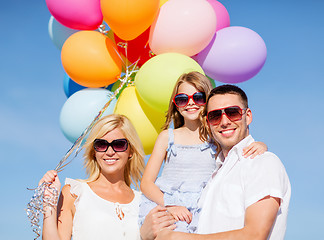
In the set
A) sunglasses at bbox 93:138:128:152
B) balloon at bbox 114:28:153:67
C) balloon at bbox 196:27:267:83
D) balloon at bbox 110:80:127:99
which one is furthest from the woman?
balloon at bbox 196:27:267:83

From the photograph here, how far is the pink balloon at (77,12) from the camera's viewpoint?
15.5 feet

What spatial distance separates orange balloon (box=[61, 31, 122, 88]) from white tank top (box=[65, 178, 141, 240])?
1.95 meters

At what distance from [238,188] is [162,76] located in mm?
2128

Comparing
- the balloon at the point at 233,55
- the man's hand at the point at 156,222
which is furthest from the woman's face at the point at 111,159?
the balloon at the point at 233,55

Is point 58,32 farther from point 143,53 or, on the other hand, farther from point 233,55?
point 233,55

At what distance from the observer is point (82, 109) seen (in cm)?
481

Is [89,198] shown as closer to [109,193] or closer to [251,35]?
[109,193]

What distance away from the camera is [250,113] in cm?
272

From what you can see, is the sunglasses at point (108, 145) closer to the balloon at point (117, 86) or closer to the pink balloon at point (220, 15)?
the balloon at point (117, 86)

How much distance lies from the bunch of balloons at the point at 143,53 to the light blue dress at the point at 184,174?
0.86 m

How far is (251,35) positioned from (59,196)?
3.23 m

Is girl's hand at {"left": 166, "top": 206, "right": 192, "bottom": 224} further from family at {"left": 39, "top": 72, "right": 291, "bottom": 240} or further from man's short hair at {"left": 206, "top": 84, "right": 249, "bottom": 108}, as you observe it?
man's short hair at {"left": 206, "top": 84, "right": 249, "bottom": 108}

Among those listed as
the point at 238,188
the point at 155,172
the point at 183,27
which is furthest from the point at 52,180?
the point at 183,27

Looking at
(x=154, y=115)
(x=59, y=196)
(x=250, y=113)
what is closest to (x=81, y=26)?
(x=154, y=115)
